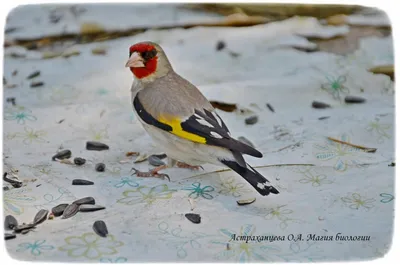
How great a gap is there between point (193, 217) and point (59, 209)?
0.28 meters

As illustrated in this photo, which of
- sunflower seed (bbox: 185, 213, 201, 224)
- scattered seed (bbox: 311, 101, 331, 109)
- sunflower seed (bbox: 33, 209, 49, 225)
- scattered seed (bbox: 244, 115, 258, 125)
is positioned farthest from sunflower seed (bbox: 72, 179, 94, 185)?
scattered seed (bbox: 311, 101, 331, 109)

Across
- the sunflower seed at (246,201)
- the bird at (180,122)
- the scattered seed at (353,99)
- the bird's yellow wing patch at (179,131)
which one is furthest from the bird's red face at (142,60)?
the scattered seed at (353,99)

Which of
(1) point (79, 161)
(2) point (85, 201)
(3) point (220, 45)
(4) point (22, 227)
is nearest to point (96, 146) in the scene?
(1) point (79, 161)

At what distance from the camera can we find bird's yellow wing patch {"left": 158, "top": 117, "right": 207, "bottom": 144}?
1483mm

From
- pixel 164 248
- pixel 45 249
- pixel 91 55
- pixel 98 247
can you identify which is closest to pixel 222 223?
pixel 164 248

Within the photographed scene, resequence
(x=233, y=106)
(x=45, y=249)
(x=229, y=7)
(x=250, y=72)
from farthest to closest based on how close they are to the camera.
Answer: (x=229, y=7) < (x=250, y=72) < (x=233, y=106) < (x=45, y=249)

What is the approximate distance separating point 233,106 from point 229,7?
445 millimetres

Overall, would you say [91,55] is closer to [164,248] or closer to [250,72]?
[250,72]

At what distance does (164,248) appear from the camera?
139 cm

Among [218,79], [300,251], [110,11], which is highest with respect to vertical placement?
[110,11]

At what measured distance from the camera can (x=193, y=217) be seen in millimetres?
1462

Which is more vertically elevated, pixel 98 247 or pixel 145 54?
pixel 145 54

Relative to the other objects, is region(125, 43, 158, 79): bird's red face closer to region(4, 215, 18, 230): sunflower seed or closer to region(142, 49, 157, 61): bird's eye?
Answer: region(142, 49, 157, 61): bird's eye

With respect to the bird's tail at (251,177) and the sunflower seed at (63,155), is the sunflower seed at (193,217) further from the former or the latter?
the sunflower seed at (63,155)
